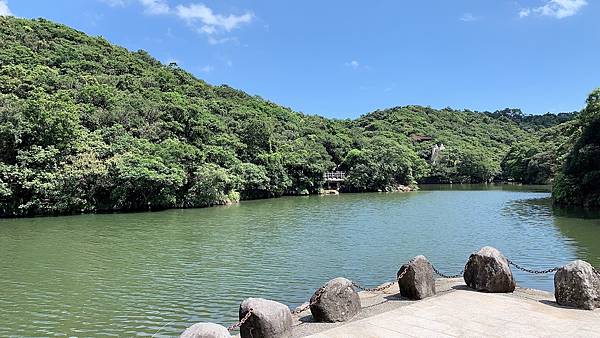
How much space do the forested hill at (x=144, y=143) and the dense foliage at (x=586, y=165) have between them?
80.9 ft

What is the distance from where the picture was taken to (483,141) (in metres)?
98.6

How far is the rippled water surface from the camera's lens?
9461mm

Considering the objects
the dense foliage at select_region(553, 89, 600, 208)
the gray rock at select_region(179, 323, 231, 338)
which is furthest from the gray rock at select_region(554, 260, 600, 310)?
the dense foliage at select_region(553, 89, 600, 208)

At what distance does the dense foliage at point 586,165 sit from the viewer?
26.9m

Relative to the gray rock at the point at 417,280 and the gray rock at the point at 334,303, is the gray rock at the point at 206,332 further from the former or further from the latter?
the gray rock at the point at 417,280

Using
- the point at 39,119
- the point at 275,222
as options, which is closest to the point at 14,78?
the point at 39,119

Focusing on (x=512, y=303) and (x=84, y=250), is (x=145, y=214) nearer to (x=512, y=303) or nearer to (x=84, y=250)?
(x=84, y=250)

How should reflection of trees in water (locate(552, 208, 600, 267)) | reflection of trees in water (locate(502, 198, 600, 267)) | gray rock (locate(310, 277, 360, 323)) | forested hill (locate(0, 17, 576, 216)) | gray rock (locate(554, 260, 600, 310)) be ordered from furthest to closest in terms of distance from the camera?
forested hill (locate(0, 17, 576, 216)), reflection of trees in water (locate(502, 198, 600, 267)), reflection of trees in water (locate(552, 208, 600, 267)), gray rock (locate(554, 260, 600, 310)), gray rock (locate(310, 277, 360, 323))

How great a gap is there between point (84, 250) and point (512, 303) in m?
14.9

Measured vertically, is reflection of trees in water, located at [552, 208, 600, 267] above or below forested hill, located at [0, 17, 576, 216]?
below

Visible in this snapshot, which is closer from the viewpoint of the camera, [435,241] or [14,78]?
[435,241]

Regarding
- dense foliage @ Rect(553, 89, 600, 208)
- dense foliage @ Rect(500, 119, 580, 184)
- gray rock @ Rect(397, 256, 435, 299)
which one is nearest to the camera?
gray rock @ Rect(397, 256, 435, 299)

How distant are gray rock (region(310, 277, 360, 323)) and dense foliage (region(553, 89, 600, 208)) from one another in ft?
83.6

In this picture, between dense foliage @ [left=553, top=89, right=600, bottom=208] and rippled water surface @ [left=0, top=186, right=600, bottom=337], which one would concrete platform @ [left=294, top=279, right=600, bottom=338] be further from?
dense foliage @ [left=553, top=89, right=600, bottom=208]
